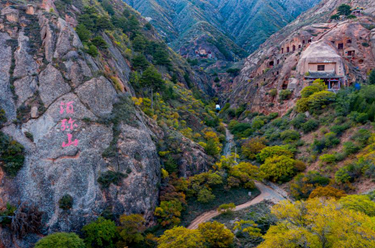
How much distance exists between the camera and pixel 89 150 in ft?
96.6

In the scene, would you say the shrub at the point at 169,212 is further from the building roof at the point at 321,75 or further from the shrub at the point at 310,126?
the building roof at the point at 321,75

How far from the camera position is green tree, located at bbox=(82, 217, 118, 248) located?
25045 millimetres

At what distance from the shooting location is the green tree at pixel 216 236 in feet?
90.1

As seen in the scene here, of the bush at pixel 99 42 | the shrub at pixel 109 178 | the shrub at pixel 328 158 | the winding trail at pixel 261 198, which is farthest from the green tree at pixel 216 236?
the bush at pixel 99 42

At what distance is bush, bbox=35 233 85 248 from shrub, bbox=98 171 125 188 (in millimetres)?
6123

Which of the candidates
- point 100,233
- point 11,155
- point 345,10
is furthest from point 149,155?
point 345,10

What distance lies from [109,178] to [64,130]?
279 inches

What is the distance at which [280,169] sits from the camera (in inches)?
1714

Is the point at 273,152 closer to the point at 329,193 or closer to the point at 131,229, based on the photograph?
the point at 329,193

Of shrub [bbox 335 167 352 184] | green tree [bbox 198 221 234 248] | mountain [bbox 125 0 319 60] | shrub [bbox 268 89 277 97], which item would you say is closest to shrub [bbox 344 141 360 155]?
shrub [bbox 335 167 352 184]

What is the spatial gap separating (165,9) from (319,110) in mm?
148992

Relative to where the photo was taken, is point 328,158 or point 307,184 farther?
point 328,158

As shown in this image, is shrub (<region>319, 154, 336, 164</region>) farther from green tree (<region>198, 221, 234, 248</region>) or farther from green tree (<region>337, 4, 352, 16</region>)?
green tree (<region>337, 4, 352, 16</region>)

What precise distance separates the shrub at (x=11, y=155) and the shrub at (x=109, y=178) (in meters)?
7.77
